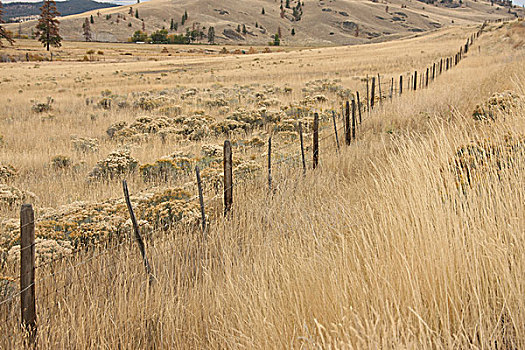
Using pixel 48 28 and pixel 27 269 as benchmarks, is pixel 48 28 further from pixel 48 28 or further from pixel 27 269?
pixel 27 269

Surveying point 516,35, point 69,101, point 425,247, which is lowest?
point 69,101

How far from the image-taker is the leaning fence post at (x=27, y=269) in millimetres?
3098

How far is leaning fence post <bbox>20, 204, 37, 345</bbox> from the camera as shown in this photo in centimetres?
310

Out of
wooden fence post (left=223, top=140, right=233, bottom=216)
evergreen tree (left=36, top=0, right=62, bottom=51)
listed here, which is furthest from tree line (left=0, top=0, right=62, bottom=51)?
wooden fence post (left=223, top=140, right=233, bottom=216)

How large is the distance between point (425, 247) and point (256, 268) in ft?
4.48

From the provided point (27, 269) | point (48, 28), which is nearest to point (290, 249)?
point (27, 269)

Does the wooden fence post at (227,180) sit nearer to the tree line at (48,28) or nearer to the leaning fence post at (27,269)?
the leaning fence post at (27,269)

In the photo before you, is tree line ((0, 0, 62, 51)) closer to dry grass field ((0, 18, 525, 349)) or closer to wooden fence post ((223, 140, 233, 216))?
dry grass field ((0, 18, 525, 349))

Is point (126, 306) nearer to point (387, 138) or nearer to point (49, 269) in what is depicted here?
point (49, 269)

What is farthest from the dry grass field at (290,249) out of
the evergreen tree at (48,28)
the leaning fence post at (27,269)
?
the evergreen tree at (48,28)

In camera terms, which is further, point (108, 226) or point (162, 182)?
point (162, 182)

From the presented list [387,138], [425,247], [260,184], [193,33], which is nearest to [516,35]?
[387,138]

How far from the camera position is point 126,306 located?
356 cm

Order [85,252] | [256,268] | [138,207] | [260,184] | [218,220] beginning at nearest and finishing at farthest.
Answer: [256,268]
[85,252]
[218,220]
[138,207]
[260,184]
